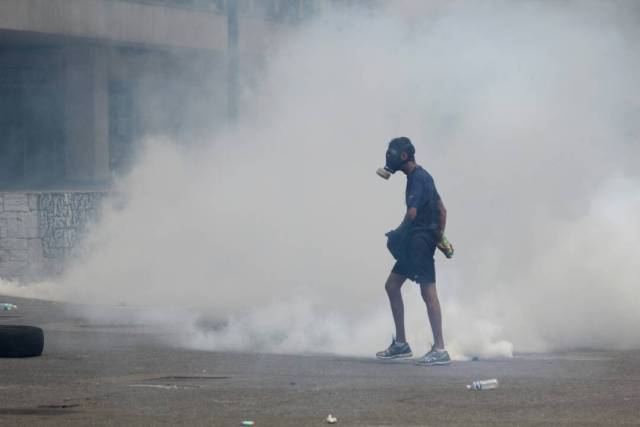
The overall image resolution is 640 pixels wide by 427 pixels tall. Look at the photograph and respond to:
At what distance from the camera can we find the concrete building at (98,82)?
26875 millimetres

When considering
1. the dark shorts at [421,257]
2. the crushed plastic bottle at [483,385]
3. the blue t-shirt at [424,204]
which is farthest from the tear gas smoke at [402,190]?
the crushed plastic bottle at [483,385]

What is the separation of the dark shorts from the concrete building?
45.5ft

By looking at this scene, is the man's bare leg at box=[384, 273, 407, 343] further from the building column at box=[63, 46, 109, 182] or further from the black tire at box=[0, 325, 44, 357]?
the building column at box=[63, 46, 109, 182]

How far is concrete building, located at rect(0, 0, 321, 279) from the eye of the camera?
26875 mm

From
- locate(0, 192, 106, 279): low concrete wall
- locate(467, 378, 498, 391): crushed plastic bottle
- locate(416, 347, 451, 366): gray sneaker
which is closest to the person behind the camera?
locate(467, 378, 498, 391): crushed plastic bottle

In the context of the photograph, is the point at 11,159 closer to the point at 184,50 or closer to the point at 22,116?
the point at 22,116

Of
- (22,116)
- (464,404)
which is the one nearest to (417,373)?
(464,404)

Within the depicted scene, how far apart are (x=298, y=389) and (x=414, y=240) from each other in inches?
82.9

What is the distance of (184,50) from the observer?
2817 cm

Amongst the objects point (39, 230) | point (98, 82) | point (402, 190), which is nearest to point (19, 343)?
point (402, 190)

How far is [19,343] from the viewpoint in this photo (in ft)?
35.6

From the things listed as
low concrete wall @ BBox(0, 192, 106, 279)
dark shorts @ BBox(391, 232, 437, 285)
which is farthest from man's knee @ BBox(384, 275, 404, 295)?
low concrete wall @ BBox(0, 192, 106, 279)

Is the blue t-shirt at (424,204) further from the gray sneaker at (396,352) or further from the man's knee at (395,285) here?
the gray sneaker at (396,352)

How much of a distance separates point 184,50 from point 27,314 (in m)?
13.8
